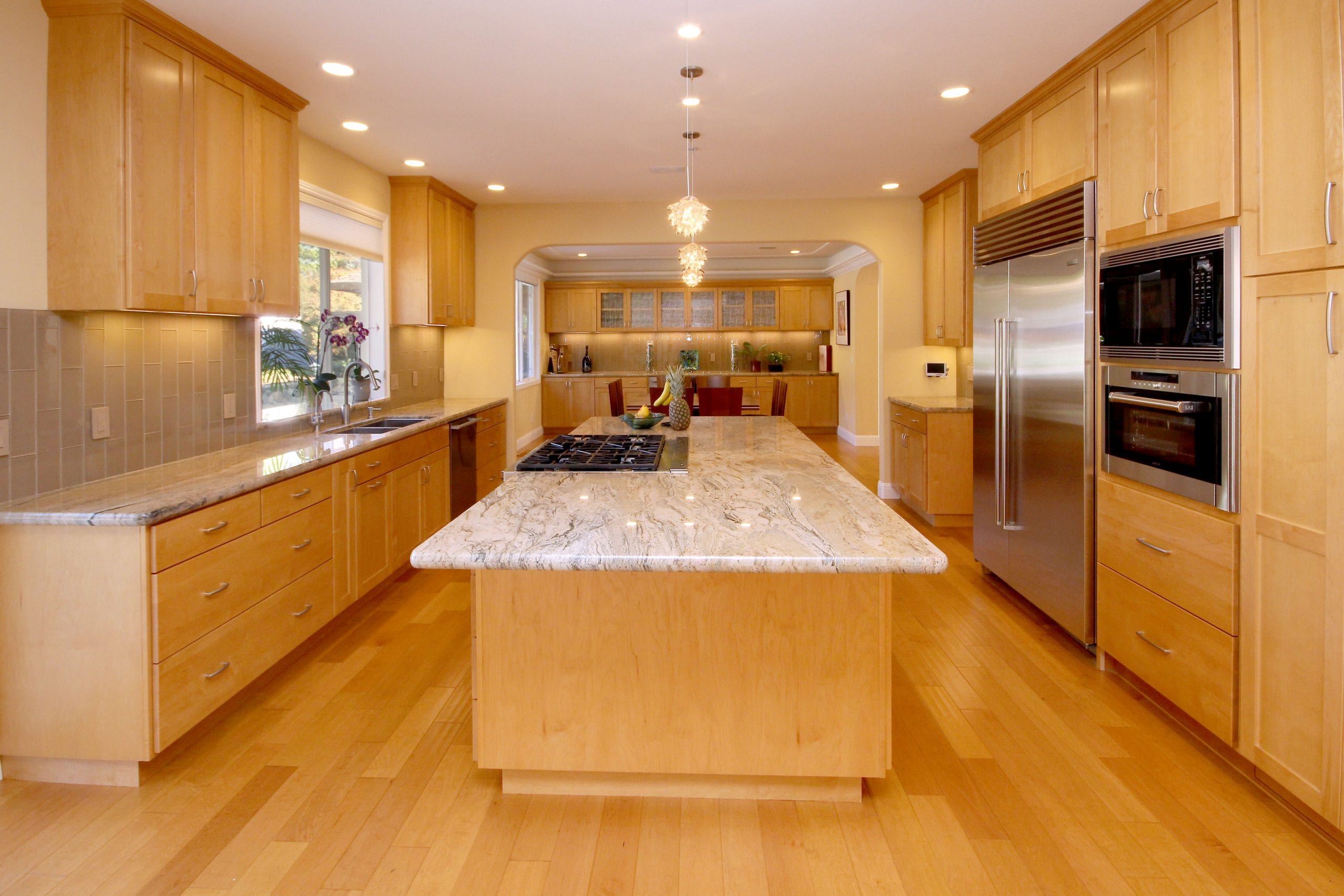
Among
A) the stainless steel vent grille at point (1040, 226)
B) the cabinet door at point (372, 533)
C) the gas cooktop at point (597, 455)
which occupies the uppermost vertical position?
the stainless steel vent grille at point (1040, 226)

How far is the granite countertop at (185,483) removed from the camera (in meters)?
2.35

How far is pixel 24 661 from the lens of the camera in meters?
2.41

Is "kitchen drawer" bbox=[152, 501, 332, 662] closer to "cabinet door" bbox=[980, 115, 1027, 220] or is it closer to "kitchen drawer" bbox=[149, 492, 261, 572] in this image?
"kitchen drawer" bbox=[149, 492, 261, 572]

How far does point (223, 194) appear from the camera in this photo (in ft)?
10.7

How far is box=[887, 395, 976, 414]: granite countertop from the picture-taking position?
5734mm

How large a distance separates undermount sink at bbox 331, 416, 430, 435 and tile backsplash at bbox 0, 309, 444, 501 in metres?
0.49

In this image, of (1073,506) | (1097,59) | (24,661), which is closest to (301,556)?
(24,661)

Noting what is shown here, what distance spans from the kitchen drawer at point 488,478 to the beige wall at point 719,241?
23.0 inches

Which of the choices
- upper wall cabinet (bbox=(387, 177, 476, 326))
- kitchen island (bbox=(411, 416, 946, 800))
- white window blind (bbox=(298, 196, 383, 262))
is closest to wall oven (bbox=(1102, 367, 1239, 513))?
kitchen island (bbox=(411, 416, 946, 800))

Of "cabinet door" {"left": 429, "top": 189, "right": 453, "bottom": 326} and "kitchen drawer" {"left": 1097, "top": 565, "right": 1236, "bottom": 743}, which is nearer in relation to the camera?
"kitchen drawer" {"left": 1097, "top": 565, "right": 1236, "bottom": 743}

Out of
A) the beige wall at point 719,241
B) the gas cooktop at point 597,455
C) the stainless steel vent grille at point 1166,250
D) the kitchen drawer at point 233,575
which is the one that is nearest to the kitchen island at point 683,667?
the gas cooktop at point 597,455

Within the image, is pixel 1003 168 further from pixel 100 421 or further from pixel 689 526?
pixel 100 421

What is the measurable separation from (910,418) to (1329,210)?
13.7 ft

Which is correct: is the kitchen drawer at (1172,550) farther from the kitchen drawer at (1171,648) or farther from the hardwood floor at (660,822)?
the hardwood floor at (660,822)
